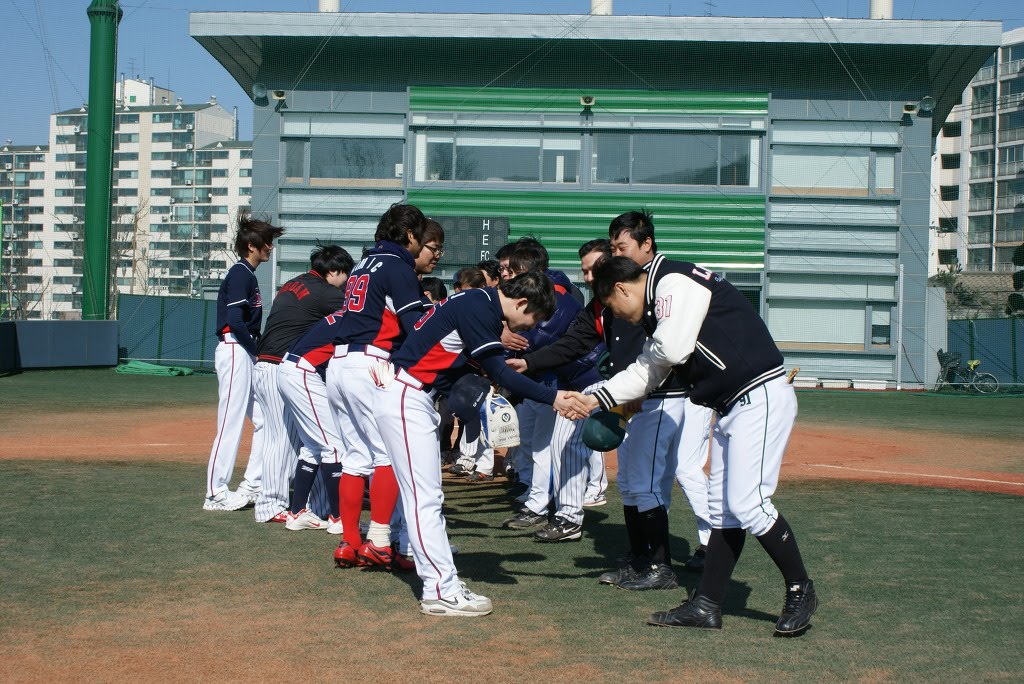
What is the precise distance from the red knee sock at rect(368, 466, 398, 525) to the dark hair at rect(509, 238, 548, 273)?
195cm

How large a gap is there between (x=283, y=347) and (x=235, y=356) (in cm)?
75

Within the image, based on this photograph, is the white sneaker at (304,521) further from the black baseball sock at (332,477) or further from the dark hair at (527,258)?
the dark hair at (527,258)

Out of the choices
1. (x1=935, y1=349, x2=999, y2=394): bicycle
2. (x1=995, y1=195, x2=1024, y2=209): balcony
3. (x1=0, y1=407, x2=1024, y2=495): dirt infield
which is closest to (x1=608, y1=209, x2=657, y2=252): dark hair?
(x1=0, y1=407, x2=1024, y2=495): dirt infield

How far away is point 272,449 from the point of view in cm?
781

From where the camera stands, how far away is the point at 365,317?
238 inches

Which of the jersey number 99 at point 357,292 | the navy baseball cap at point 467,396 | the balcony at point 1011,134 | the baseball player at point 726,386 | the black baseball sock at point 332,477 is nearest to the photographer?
the baseball player at point 726,386

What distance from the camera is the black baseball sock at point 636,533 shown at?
6.19 meters

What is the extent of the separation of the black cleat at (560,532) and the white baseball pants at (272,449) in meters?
2.01

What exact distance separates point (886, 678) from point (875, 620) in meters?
0.96

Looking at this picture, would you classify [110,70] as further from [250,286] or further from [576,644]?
[576,644]

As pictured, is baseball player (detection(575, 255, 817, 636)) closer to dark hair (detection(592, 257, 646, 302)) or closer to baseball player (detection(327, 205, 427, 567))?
dark hair (detection(592, 257, 646, 302))

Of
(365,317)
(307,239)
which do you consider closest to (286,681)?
(365,317)

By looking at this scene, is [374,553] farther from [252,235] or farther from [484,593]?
[252,235]

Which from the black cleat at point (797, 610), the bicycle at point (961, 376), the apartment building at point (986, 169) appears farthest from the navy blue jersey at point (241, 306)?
the apartment building at point (986, 169)
